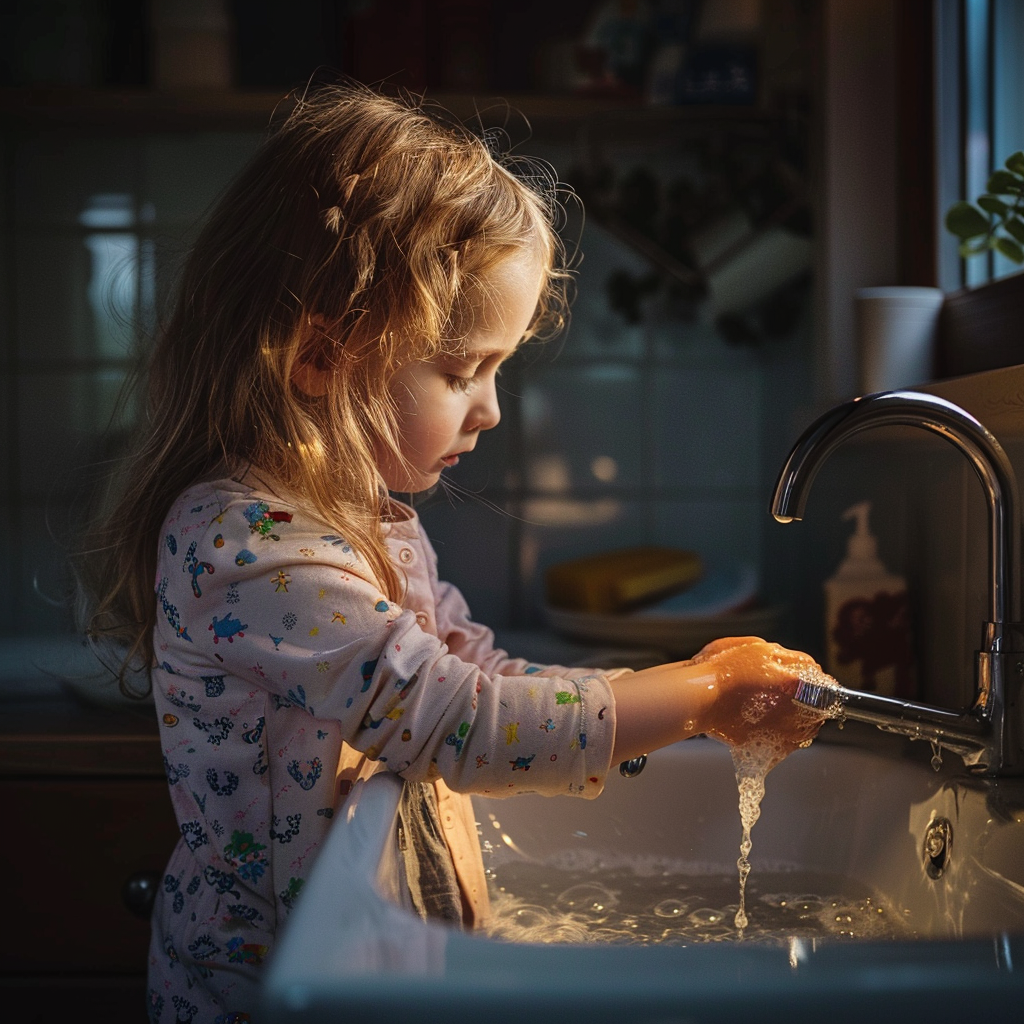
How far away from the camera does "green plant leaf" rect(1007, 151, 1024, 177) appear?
2.84ft

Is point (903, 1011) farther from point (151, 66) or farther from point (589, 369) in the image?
point (151, 66)

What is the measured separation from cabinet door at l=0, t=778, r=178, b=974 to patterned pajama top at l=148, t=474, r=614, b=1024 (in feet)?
0.80

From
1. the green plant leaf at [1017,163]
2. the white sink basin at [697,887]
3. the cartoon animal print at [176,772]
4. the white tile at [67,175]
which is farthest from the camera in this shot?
the white tile at [67,175]

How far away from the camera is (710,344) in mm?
1604

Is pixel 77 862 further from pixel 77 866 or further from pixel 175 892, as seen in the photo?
pixel 175 892

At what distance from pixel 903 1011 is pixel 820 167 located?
1.20 m

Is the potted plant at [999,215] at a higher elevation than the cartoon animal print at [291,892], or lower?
higher

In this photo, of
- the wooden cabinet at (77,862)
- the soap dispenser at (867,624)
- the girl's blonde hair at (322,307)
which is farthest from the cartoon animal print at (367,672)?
the soap dispenser at (867,624)

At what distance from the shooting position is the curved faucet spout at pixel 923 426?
66cm

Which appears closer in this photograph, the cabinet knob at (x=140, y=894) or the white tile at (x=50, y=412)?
the cabinet knob at (x=140, y=894)

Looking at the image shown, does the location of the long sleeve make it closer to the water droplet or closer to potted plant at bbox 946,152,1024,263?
the water droplet

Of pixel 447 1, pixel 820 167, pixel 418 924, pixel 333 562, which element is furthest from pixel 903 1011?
pixel 447 1

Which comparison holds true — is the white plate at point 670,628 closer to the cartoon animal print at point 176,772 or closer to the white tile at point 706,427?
the white tile at point 706,427

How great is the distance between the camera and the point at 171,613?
0.71 m
